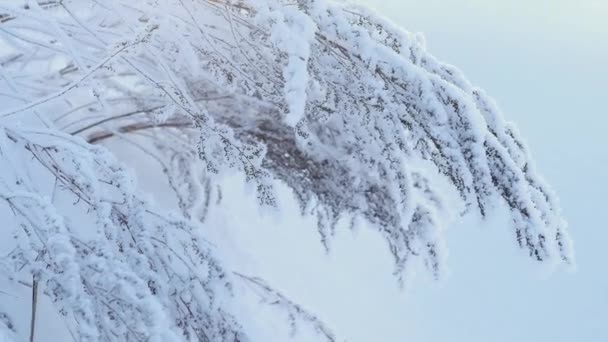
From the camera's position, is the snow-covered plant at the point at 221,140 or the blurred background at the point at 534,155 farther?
the blurred background at the point at 534,155

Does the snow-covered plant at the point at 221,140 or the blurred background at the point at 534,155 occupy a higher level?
the blurred background at the point at 534,155

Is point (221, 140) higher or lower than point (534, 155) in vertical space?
lower

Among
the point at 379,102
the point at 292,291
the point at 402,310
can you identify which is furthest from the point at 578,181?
the point at 379,102

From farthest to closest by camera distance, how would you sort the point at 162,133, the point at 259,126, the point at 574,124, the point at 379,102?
the point at 574,124 → the point at 162,133 → the point at 259,126 → the point at 379,102

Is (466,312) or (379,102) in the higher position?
(466,312)

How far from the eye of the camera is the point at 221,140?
1955mm

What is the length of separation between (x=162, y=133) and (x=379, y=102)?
143 cm

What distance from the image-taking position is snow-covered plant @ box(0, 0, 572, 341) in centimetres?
139

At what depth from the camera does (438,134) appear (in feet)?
5.93

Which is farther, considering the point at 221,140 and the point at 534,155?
the point at 534,155

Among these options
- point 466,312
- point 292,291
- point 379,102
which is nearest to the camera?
point 379,102

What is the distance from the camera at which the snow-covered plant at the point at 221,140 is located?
4.56 feet

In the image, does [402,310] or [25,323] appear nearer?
[25,323]

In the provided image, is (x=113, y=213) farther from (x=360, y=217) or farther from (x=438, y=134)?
(x=360, y=217)
